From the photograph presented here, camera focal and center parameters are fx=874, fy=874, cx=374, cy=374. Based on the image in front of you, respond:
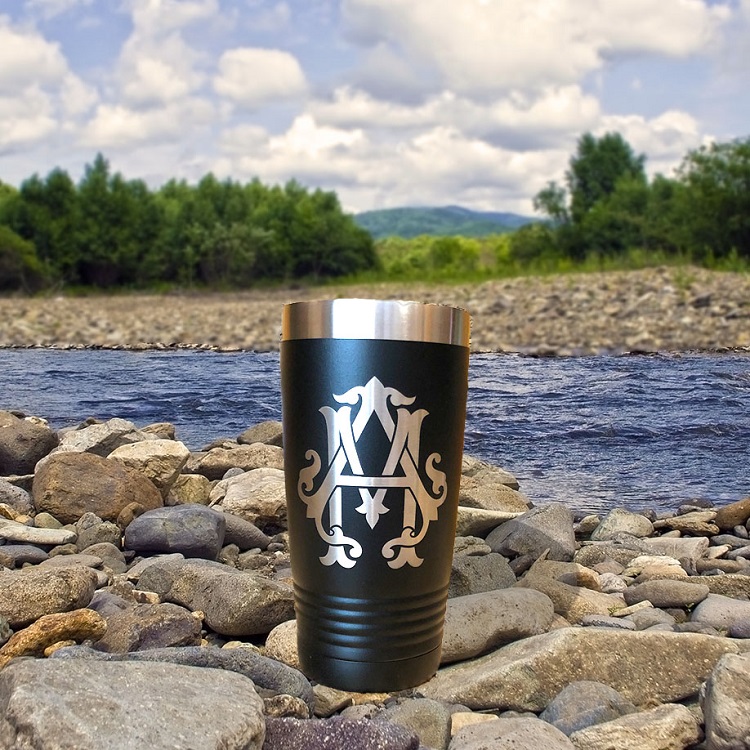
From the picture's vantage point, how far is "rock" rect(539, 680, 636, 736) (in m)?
2.39

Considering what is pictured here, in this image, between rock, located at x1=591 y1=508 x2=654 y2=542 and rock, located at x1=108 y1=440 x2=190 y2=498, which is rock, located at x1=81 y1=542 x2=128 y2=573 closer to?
rock, located at x1=108 y1=440 x2=190 y2=498

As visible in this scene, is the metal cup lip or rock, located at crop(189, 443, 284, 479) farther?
rock, located at crop(189, 443, 284, 479)

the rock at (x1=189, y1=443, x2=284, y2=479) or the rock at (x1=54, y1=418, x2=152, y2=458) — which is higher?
the rock at (x1=54, y1=418, x2=152, y2=458)

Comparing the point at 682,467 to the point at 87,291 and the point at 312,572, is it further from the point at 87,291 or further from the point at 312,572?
the point at 87,291

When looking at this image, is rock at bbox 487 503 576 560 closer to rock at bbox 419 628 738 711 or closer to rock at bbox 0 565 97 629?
rock at bbox 419 628 738 711

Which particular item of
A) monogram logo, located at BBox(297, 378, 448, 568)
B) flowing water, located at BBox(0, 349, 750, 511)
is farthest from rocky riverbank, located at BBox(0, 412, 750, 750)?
monogram logo, located at BBox(297, 378, 448, 568)

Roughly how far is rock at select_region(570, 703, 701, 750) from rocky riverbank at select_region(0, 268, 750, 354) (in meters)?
2.74

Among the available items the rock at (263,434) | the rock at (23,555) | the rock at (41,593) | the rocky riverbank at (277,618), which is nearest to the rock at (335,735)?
the rocky riverbank at (277,618)

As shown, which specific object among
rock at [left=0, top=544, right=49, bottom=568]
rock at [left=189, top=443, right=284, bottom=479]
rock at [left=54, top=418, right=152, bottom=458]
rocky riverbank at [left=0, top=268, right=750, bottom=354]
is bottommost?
rock at [left=0, top=544, right=49, bottom=568]

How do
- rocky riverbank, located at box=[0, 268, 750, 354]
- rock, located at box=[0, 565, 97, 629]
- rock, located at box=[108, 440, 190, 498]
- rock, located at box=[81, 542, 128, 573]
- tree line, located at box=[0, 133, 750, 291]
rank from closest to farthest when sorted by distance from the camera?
rock, located at box=[0, 565, 97, 629], rock, located at box=[81, 542, 128, 573], rock, located at box=[108, 440, 190, 498], rocky riverbank, located at box=[0, 268, 750, 354], tree line, located at box=[0, 133, 750, 291]

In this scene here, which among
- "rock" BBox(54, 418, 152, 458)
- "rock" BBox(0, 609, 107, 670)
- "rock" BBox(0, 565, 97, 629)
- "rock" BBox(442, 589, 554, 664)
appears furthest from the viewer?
"rock" BBox(54, 418, 152, 458)

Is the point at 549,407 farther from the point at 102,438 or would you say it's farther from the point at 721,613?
the point at 102,438

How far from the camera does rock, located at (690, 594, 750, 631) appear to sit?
3.03 metres

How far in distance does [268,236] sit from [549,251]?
716 centimetres
